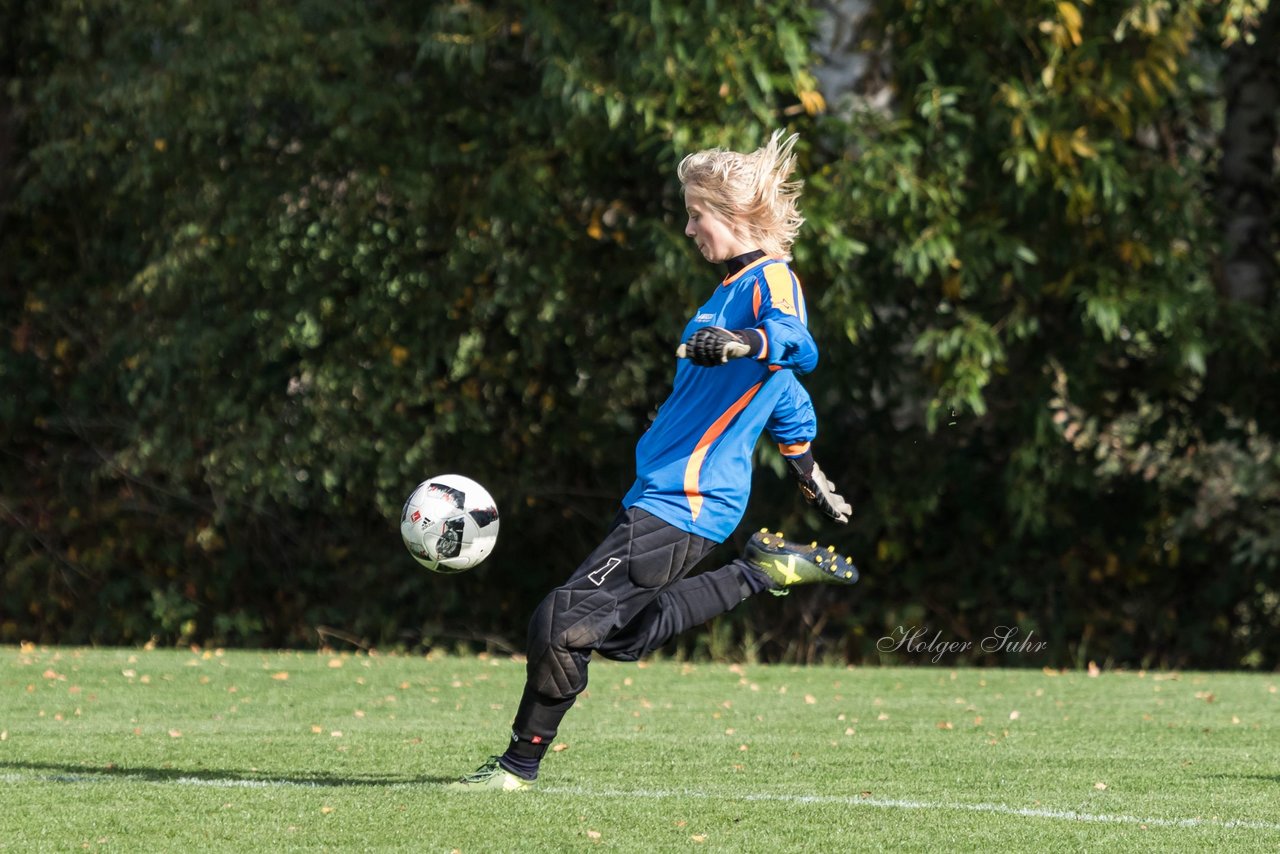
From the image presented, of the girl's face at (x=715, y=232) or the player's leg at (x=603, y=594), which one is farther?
the girl's face at (x=715, y=232)

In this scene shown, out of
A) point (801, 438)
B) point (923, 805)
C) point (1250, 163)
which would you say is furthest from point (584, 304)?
point (923, 805)

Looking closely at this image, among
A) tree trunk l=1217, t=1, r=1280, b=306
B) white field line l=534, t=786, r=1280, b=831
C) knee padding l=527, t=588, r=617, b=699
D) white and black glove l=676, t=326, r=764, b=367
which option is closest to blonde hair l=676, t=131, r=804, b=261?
white and black glove l=676, t=326, r=764, b=367

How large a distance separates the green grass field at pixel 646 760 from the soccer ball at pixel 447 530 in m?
0.72

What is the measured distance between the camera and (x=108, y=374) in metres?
15.9

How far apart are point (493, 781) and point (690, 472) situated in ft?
3.64

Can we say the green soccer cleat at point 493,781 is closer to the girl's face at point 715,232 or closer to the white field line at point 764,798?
the white field line at point 764,798

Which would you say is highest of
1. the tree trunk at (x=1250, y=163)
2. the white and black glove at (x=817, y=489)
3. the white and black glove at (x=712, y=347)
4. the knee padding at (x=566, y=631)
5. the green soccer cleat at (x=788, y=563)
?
the tree trunk at (x=1250, y=163)

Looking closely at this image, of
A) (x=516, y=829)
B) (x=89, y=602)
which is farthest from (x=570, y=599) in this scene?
(x=89, y=602)

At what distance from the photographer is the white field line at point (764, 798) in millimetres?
5090

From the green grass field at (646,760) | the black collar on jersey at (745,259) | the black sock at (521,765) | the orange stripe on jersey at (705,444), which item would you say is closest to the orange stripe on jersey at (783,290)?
the black collar on jersey at (745,259)

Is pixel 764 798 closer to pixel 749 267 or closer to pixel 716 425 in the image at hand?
pixel 716 425

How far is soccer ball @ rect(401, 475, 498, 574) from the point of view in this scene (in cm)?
570

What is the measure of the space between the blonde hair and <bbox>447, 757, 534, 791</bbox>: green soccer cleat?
1.73 m

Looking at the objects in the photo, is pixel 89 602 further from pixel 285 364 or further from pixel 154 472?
pixel 285 364
